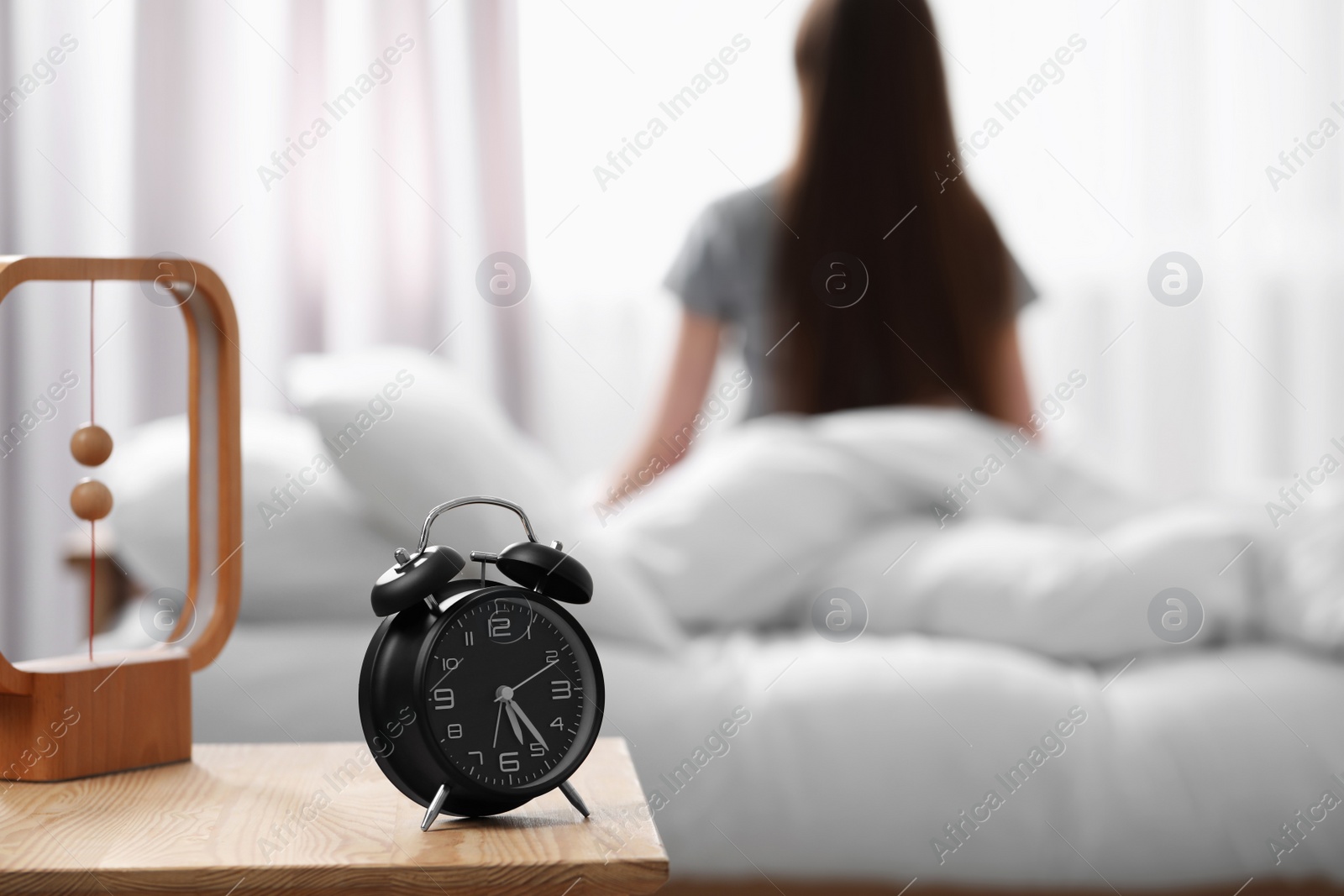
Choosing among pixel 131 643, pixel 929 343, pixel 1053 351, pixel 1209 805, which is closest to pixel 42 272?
pixel 131 643

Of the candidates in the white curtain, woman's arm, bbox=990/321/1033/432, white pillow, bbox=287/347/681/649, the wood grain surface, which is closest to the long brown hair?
woman's arm, bbox=990/321/1033/432

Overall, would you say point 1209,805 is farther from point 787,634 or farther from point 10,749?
point 10,749

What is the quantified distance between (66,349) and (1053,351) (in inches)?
83.5

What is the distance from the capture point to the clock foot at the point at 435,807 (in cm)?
60

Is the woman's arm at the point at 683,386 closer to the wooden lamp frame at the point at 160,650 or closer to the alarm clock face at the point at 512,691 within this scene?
the wooden lamp frame at the point at 160,650

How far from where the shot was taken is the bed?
1.03 metres

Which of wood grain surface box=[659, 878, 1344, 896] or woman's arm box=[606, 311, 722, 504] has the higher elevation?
woman's arm box=[606, 311, 722, 504]

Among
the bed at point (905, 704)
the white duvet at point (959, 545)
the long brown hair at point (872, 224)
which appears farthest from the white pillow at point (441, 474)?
the long brown hair at point (872, 224)

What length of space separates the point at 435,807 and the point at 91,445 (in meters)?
0.39

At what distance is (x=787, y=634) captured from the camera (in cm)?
126

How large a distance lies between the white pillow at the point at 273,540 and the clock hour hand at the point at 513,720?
547 millimetres

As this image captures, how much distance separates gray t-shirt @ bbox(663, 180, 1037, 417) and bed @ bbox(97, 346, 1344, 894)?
38.3 inches

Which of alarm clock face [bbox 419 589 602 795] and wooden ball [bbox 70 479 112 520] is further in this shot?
wooden ball [bbox 70 479 112 520]

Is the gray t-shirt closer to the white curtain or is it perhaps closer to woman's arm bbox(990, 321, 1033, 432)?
woman's arm bbox(990, 321, 1033, 432)
